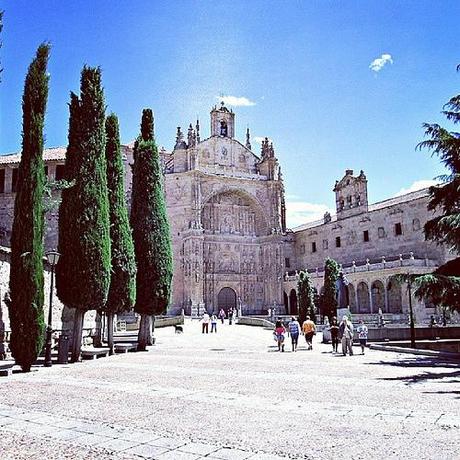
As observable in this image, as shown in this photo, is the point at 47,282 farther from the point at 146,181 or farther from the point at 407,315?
the point at 407,315

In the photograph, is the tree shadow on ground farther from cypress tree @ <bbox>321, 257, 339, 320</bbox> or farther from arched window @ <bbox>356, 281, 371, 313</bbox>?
arched window @ <bbox>356, 281, 371, 313</bbox>

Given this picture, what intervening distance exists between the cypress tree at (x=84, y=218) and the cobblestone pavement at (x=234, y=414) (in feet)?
10.7

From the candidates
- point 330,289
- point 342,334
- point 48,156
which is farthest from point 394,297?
point 48,156

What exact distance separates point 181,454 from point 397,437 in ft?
7.83

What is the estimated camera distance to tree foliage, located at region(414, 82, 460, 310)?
12.7 meters

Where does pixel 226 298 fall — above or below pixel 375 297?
above

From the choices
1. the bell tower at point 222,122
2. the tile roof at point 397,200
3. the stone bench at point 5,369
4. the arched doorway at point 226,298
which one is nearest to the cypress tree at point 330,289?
the tile roof at point 397,200

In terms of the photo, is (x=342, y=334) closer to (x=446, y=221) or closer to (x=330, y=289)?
(x=446, y=221)

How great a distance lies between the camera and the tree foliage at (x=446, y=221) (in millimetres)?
12734

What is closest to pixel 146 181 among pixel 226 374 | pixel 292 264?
pixel 226 374

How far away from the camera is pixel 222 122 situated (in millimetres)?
52219

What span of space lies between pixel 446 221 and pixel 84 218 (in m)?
10.8

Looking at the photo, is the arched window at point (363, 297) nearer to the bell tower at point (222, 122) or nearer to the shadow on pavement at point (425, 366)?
the bell tower at point (222, 122)

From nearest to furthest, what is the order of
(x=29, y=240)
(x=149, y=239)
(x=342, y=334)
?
1. (x=29, y=240)
2. (x=342, y=334)
3. (x=149, y=239)
